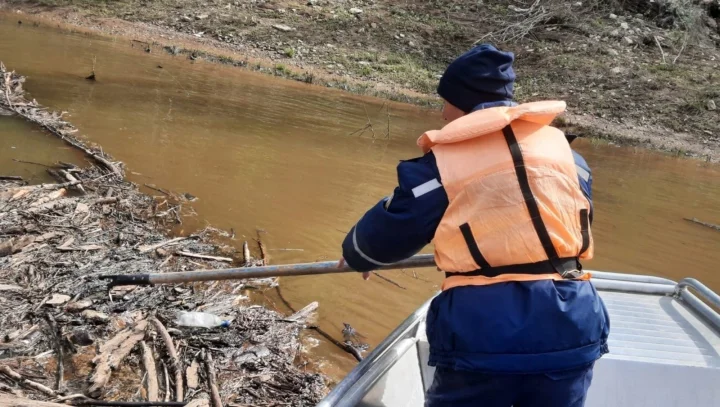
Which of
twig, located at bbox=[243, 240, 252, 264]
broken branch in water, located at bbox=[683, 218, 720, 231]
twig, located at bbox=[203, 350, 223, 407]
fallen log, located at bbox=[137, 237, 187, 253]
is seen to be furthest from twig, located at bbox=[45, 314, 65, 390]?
broken branch in water, located at bbox=[683, 218, 720, 231]

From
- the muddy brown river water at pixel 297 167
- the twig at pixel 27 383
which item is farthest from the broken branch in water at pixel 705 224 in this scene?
the twig at pixel 27 383

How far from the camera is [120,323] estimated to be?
3730 millimetres

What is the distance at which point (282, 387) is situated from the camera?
3.48 meters

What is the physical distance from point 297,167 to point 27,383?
5.18 meters

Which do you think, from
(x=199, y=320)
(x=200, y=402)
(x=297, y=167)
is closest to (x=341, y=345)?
(x=199, y=320)

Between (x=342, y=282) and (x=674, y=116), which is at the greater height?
(x=674, y=116)

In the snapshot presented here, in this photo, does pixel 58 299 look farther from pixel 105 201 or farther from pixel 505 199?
pixel 505 199

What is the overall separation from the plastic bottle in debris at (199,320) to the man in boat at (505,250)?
2397 millimetres

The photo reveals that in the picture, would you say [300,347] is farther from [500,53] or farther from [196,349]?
[500,53]

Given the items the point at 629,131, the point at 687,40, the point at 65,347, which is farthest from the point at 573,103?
the point at 65,347

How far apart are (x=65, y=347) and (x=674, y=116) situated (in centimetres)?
1482

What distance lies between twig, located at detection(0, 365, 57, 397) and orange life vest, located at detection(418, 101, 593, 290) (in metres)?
2.39

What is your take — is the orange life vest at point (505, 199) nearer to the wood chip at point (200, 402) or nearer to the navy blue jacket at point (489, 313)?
the navy blue jacket at point (489, 313)

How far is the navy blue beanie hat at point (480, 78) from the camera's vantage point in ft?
5.94
